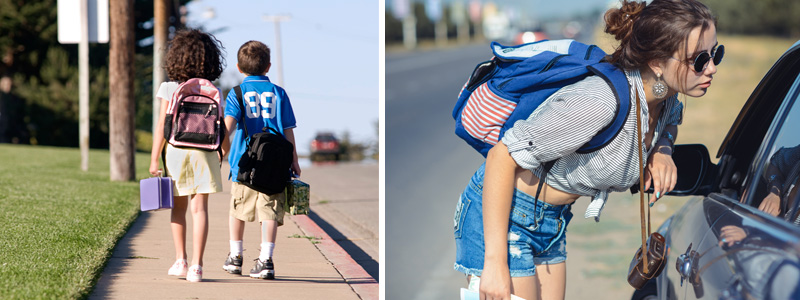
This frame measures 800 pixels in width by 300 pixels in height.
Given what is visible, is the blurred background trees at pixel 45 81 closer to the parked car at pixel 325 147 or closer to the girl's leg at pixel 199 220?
the parked car at pixel 325 147

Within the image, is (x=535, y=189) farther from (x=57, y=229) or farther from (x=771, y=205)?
(x=57, y=229)

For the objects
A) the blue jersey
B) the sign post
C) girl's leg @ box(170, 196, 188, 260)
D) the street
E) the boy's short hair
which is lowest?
the street

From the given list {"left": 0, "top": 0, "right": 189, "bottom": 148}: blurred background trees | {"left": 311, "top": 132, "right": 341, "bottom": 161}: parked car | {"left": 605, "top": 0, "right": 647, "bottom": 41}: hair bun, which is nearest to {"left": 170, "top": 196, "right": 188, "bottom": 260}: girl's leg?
{"left": 605, "top": 0, "right": 647, "bottom": 41}: hair bun

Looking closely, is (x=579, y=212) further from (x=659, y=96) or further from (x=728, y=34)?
(x=728, y=34)

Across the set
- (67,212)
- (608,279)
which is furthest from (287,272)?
(67,212)

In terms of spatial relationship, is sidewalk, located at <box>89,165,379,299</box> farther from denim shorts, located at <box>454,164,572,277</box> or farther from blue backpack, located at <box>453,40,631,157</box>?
blue backpack, located at <box>453,40,631,157</box>

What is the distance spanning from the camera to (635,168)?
2.63 meters

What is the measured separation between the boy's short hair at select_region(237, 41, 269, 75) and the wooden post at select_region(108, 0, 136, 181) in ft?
28.0

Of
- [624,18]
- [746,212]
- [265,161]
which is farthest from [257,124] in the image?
[746,212]

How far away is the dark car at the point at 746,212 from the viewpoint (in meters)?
1.94

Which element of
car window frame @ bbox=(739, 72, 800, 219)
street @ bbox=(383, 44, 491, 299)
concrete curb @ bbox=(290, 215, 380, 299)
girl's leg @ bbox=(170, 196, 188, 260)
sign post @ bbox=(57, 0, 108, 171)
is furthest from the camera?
sign post @ bbox=(57, 0, 108, 171)

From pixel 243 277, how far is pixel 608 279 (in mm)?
2725

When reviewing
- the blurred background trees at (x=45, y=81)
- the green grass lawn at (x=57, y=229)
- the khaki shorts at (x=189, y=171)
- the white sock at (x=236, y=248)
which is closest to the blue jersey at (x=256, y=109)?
the khaki shorts at (x=189, y=171)

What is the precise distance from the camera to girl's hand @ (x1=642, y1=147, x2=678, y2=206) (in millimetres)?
2859
